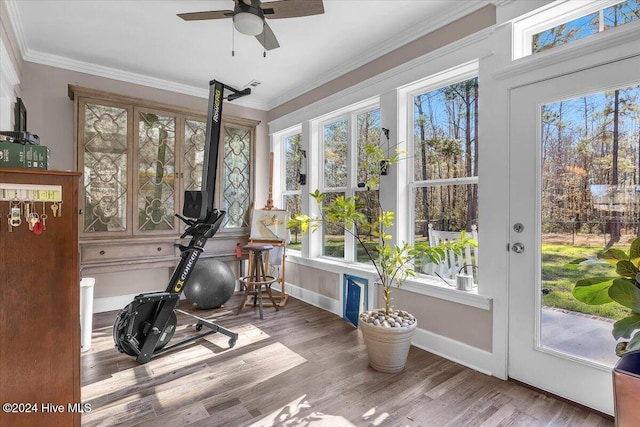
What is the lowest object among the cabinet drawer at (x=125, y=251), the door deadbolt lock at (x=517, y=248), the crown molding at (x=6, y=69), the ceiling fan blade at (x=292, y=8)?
the cabinet drawer at (x=125, y=251)

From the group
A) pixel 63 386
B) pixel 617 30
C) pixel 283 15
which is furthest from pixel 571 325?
pixel 63 386

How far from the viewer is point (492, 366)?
7.80 feet

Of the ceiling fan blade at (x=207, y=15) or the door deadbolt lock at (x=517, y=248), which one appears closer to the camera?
the ceiling fan blade at (x=207, y=15)

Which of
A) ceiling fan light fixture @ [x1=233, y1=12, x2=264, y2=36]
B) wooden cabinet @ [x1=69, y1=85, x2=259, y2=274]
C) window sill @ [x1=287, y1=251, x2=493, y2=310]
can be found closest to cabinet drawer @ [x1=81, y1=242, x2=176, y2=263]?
wooden cabinet @ [x1=69, y1=85, x2=259, y2=274]

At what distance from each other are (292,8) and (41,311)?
2097 mm

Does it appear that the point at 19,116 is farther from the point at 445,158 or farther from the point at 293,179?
the point at 445,158

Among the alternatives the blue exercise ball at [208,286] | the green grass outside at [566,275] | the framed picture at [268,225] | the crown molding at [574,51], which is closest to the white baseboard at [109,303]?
the blue exercise ball at [208,286]

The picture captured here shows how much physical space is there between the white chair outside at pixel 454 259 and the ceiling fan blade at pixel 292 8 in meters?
1.93

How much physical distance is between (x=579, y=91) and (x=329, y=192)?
2556 millimetres

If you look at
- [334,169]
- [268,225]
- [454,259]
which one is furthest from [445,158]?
[268,225]

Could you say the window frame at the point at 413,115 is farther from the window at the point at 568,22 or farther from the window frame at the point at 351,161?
the window frame at the point at 351,161

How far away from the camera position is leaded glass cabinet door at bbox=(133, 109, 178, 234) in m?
3.74

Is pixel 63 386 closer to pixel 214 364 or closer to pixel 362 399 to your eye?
pixel 214 364

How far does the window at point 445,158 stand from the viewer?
106 inches
